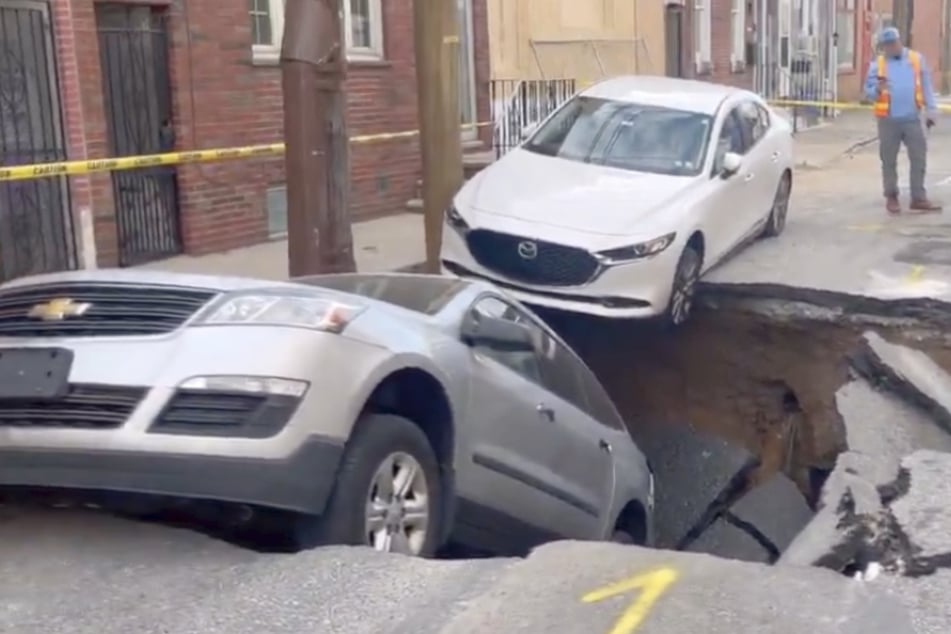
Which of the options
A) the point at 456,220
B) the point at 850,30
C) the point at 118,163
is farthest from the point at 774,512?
the point at 850,30

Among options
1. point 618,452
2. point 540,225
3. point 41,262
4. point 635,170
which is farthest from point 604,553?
point 41,262

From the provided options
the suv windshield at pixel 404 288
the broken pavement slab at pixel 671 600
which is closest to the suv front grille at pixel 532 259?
the suv windshield at pixel 404 288

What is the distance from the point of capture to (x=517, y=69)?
1906 cm

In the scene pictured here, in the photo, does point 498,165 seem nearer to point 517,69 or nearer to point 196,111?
point 196,111

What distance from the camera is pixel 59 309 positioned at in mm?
5031

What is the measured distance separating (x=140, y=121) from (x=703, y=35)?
16.6 meters

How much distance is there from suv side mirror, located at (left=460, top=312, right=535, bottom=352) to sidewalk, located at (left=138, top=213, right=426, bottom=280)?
562 centimetres

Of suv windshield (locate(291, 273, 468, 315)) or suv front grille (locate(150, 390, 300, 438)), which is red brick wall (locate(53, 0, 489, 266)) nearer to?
suv windshield (locate(291, 273, 468, 315))

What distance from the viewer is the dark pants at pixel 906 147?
14445 millimetres

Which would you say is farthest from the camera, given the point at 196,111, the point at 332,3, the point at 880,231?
the point at 880,231

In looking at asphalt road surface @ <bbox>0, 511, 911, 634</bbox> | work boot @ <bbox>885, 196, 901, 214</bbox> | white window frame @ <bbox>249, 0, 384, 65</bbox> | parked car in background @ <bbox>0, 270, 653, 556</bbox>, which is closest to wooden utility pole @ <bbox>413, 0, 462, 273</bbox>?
white window frame @ <bbox>249, 0, 384, 65</bbox>

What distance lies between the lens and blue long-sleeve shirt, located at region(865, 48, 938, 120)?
14.2 m

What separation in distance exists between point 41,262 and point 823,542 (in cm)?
777

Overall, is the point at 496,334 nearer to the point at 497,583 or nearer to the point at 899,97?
the point at 497,583
